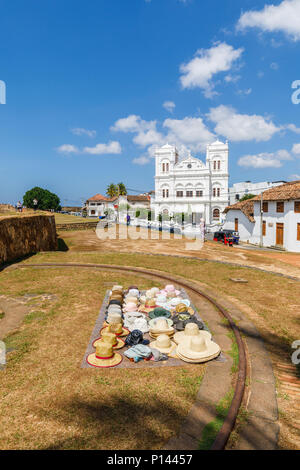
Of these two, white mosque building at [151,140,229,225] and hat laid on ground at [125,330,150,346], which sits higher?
white mosque building at [151,140,229,225]

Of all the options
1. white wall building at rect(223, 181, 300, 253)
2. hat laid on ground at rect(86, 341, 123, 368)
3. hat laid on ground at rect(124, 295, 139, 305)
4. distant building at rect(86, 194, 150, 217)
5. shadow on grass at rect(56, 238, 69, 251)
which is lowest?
hat laid on ground at rect(86, 341, 123, 368)

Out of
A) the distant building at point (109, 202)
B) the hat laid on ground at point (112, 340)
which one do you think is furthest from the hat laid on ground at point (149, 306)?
the distant building at point (109, 202)

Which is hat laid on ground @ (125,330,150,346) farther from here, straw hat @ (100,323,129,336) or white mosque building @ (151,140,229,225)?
white mosque building @ (151,140,229,225)

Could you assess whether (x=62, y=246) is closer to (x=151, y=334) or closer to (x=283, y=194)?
(x=151, y=334)

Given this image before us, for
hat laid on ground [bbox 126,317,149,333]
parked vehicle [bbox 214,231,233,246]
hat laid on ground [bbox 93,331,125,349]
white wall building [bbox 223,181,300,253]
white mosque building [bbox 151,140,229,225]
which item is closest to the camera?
hat laid on ground [bbox 93,331,125,349]

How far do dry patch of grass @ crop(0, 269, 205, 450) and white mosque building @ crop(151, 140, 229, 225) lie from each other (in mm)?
57772

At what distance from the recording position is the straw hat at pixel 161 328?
23.6 feet

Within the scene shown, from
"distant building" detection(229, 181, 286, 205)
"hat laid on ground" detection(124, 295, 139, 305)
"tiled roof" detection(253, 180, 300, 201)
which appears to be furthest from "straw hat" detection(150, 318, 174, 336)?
"distant building" detection(229, 181, 286, 205)

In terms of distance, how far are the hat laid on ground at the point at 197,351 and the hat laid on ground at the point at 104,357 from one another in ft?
4.68

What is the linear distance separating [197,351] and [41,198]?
309 feet

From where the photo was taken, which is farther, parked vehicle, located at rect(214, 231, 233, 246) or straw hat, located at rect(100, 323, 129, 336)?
parked vehicle, located at rect(214, 231, 233, 246)

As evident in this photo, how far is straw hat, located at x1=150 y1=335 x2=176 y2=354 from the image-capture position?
6686 millimetres

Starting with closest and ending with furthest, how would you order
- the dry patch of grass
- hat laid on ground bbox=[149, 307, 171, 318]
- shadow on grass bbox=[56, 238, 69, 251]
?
the dry patch of grass, hat laid on ground bbox=[149, 307, 171, 318], shadow on grass bbox=[56, 238, 69, 251]
